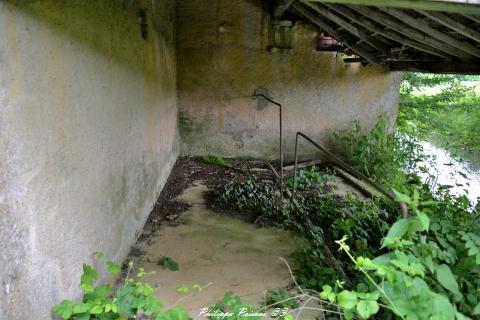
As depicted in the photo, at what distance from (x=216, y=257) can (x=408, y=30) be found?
3.12 m

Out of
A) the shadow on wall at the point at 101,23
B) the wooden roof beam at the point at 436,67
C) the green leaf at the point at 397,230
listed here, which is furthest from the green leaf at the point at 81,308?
the wooden roof beam at the point at 436,67

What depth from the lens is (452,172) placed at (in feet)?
24.2

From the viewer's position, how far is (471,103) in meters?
9.29

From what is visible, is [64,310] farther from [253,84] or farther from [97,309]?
[253,84]

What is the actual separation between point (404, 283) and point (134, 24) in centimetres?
314

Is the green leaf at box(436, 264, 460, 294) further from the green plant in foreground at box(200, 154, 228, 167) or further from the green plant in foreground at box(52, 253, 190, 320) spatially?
the green plant in foreground at box(200, 154, 228, 167)

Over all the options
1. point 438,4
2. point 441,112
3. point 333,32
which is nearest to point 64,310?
point 438,4

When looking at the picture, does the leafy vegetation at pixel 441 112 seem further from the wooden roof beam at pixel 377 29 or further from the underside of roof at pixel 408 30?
the wooden roof beam at pixel 377 29

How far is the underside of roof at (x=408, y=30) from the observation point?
3.13m

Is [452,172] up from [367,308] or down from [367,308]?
down

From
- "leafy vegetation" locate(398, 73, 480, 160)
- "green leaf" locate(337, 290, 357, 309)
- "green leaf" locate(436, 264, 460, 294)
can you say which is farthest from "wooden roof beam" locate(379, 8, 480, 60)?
"leafy vegetation" locate(398, 73, 480, 160)

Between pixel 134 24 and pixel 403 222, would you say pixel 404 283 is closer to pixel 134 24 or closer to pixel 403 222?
pixel 403 222

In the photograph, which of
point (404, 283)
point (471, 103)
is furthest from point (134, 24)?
point (471, 103)

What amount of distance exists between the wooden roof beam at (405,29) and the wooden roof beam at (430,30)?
0.62ft
